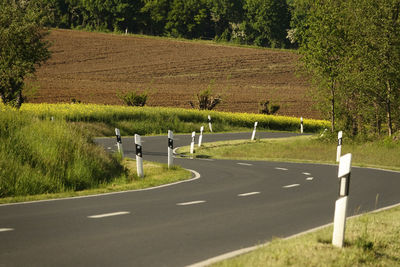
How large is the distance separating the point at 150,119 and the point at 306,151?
15742 millimetres

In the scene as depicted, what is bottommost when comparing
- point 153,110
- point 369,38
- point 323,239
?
point 153,110

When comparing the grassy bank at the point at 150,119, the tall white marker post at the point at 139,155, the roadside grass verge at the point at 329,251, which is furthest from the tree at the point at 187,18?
the roadside grass verge at the point at 329,251

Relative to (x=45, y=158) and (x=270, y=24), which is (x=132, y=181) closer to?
(x=45, y=158)

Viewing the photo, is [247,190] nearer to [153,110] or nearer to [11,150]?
[11,150]

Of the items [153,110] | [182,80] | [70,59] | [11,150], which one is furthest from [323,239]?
[70,59]

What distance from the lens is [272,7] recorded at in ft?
435

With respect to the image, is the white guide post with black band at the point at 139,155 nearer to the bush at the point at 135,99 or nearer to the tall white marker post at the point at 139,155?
the tall white marker post at the point at 139,155

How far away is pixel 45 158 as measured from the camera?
14922 mm

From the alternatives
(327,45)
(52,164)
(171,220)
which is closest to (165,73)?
(327,45)

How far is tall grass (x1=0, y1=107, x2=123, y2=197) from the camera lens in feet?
45.0

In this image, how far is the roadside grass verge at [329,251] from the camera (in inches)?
278

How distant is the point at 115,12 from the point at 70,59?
43397 millimetres

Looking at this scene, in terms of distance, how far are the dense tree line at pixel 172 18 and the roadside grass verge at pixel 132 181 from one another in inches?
4136

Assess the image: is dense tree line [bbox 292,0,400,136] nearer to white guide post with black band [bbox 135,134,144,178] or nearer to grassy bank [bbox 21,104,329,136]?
grassy bank [bbox 21,104,329,136]
